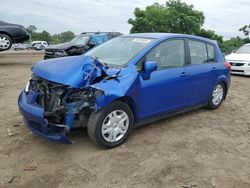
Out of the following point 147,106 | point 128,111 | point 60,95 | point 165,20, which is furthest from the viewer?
point 165,20

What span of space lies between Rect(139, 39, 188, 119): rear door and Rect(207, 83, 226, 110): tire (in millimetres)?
1214

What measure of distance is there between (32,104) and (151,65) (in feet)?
5.94

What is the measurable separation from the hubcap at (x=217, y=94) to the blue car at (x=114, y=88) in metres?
0.85

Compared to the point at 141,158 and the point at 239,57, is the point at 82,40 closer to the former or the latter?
the point at 239,57

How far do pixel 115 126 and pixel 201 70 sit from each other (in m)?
2.43

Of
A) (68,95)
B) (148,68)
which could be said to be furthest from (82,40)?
(68,95)

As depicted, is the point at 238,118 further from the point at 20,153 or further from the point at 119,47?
the point at 20,153

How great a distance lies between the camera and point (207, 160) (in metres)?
4.49

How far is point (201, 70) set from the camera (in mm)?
6297

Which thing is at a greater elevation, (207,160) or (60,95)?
(60,95)

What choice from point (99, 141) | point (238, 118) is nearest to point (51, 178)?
point (99, 141)

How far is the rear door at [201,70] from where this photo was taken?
610cm

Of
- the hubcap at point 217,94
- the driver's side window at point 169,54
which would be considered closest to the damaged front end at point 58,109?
the driver's side window at point 169,54

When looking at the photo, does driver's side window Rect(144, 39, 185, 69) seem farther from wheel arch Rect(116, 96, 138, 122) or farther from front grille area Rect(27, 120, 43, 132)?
front grille area Rect(27, 120, 43, 132)
